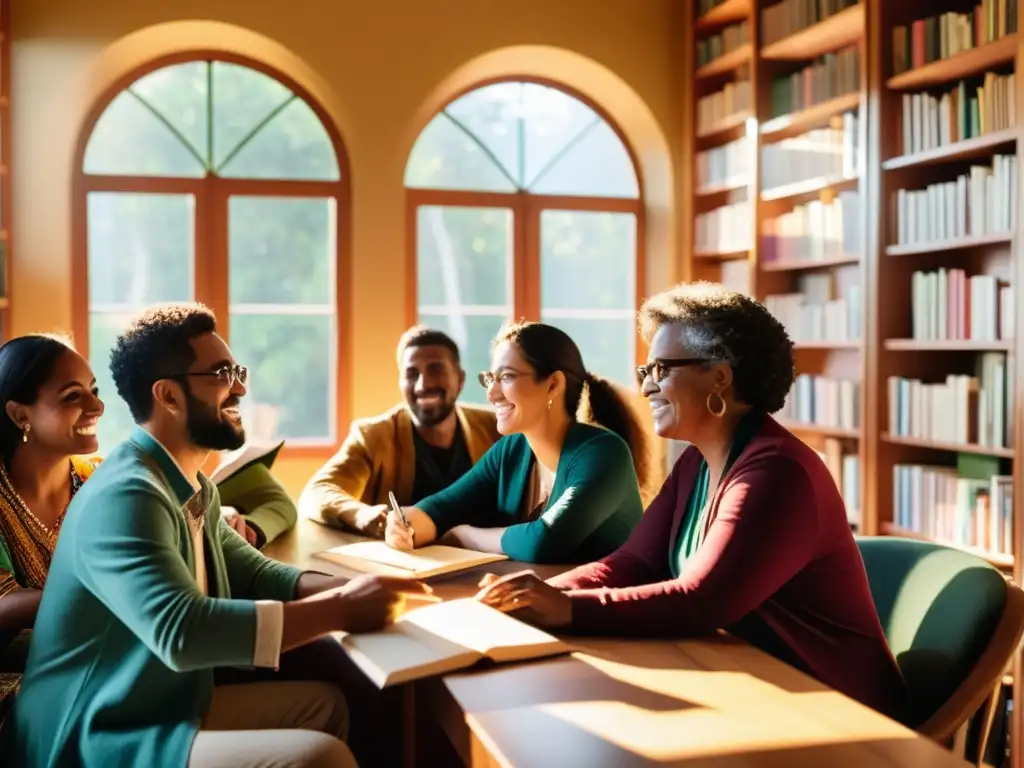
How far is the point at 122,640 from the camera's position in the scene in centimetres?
164

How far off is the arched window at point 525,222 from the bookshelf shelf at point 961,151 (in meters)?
1.99

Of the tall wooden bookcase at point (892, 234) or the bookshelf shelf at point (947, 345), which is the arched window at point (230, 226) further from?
the bookshelf shelf at point (947, 345)

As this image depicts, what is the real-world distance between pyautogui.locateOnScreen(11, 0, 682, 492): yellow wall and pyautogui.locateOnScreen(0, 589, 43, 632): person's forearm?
328cm

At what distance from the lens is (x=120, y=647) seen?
5.37ft

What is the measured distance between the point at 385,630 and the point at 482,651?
8.2 inches

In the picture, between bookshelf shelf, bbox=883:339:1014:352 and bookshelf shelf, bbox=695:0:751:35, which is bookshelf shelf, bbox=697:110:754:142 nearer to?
bookshelf shelf, bbox=695:0:751:35

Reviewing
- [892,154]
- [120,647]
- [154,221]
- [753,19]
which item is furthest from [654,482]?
[154,221]

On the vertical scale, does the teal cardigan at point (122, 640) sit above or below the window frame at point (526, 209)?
below

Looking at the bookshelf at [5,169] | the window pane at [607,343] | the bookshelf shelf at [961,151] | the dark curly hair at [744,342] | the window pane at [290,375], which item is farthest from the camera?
the window pane at [607,343]

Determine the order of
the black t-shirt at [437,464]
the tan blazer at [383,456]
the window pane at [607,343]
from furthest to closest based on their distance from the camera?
the window pane at [607,343] → the black t-shirt at [437,464] → the tan blazer at [383,456]

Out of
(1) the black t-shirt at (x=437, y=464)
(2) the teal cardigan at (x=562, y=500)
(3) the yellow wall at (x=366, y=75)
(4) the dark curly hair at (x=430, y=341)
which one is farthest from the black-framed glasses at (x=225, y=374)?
(3) the yellow wall at (x=366, y=75)

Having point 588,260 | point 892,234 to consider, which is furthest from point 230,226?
point 892,234

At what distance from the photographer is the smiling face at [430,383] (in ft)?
11.5

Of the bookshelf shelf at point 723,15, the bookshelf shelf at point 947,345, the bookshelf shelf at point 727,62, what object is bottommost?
the bookshelf shelf at point 947,345
